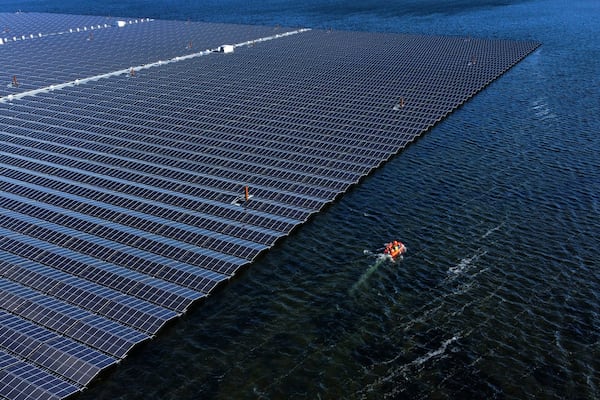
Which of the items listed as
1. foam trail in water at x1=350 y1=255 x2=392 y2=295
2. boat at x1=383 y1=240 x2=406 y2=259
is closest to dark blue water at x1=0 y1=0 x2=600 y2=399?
foam trail in water at x1=350 y1=255 x2=392 y2=295

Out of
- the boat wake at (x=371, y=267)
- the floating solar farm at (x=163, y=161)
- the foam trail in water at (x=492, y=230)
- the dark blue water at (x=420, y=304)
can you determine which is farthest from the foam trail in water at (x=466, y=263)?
the floating solar farm at (x=163, y=161)

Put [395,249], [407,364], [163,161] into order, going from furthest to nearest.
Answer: [163,161]
[395,249]
[407,364]

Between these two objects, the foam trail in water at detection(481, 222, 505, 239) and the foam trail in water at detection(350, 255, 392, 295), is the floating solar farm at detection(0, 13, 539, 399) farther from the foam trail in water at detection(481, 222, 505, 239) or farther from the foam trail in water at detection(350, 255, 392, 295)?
→ the foam trail in water at detection(481, 222, 505, 239)

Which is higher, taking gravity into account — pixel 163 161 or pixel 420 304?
pixel 163 161

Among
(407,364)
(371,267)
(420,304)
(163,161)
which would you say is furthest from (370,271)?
(163,161)

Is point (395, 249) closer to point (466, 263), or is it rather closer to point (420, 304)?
point (466, 263)

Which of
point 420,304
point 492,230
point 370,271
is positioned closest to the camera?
point 420,304

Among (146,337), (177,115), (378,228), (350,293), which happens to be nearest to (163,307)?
(146,337)

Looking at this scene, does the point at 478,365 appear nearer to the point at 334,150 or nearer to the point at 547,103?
the point at 334,150
